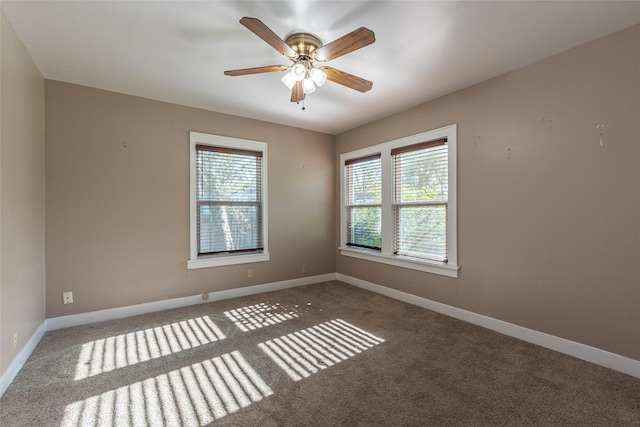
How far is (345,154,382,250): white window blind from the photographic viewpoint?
4281mm

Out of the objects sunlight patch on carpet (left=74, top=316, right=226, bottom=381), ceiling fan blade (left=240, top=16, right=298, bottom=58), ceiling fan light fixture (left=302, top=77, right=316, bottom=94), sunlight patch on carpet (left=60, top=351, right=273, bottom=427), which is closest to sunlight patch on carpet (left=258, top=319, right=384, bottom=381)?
sunlight patch on carpet (left=60, top=351, right=273, bottom=427)

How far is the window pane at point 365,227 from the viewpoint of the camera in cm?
430

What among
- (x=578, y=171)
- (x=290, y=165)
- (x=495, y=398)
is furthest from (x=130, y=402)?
(x=578, y=171)

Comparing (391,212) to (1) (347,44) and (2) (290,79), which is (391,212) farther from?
(1) (347,44)

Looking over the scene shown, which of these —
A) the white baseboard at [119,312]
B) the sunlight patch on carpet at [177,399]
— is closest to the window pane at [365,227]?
the white baseboard at [119,312]

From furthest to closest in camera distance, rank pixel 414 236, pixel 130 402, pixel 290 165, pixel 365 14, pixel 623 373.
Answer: pixel 290 165, pixel 414 236, pixel 623 373, pixel 365 14, pixel 130 402

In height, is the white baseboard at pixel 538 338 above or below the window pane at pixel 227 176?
below

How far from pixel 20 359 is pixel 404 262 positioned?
381cm

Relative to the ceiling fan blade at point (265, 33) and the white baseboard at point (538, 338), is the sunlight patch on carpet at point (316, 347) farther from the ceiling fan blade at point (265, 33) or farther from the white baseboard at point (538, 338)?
the ceiling fan blade at point (265, 33)

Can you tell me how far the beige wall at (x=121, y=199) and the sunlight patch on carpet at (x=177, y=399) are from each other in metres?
1.64

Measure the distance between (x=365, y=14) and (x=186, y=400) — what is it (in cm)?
284

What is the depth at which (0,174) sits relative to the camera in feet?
6.39

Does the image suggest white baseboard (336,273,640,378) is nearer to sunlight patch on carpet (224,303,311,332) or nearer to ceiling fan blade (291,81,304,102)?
sunlight patch on carpet (224,303,311,332)

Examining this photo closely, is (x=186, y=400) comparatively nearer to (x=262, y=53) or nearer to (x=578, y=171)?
(x=262, y=53)
